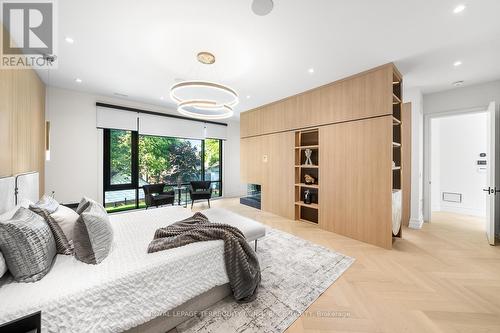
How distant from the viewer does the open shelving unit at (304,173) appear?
4.38 m

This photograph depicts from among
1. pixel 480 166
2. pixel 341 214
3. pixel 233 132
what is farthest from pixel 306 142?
pixel 480 166

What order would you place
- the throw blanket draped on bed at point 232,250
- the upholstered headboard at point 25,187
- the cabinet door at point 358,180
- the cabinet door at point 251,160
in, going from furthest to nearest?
the cabinet door at point 251,160 < the cabinet door at point 358,180 < the upholstered headboard at point 25,187 < the throw blanket draped on bed at point 232,250

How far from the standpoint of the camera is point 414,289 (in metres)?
2.06

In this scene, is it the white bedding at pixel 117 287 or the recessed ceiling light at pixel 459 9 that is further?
the recessed ceiling light at pixel 459 9

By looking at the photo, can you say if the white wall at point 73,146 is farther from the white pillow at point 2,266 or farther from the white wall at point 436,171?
the white wall at point 436,171

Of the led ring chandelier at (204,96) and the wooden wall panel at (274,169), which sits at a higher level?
the led ring chandelier at (204,96)

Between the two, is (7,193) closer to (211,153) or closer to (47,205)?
(47,205)

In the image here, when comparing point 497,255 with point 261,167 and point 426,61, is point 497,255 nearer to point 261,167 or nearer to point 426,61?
point 426,61

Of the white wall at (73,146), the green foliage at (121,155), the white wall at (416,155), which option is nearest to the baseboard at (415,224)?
the white wall at (416,155)

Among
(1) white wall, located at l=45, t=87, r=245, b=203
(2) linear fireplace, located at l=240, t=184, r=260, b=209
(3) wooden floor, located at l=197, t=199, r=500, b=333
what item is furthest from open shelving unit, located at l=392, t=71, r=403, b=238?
(1) white wall, located at l=45, t=87, r=245, b=203

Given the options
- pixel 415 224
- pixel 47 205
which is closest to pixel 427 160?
pixel 415 224

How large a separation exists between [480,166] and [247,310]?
6427 mm

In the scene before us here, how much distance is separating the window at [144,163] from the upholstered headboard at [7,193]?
→ 271 cm

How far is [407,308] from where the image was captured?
5.90ft
